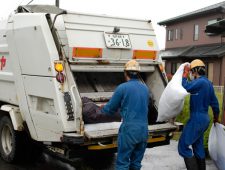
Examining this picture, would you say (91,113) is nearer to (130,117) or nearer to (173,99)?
(130,117)

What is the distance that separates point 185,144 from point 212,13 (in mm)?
23623

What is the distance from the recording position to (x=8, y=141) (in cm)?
610

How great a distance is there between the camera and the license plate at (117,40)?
5.32 metres

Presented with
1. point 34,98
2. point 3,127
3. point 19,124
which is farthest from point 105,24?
point 3,127

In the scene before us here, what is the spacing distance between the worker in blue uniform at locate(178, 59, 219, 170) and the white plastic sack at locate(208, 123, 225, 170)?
0.27 metres

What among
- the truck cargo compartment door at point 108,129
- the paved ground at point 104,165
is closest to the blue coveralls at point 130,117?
the truck cargo compartment door at point 108,129

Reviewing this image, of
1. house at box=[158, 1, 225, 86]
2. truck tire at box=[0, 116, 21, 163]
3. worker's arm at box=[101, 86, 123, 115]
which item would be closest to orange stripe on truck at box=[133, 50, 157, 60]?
worker's arm at box=[101, 86, 123, 115]

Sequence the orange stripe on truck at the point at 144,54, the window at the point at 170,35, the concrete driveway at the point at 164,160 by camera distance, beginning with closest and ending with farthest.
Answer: the orange stripe on truck at the point at 144,54 < the concrete driveway at the point at 164,160 < the window at the point at 170,35

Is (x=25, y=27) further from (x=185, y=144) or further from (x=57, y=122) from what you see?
(x=185, y=144)

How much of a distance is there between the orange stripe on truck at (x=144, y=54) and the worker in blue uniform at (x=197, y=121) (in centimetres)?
78

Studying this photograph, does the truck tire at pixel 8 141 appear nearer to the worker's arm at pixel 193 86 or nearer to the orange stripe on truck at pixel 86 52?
the orange stripe on truck at pixel 86 52

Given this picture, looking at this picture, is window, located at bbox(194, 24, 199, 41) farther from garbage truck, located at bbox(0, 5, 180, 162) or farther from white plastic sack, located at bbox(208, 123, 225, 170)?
white plastic sack, located at bbox(208, 123, 225, 170)

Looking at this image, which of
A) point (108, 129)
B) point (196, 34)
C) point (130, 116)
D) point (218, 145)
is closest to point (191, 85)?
point (218, 145)

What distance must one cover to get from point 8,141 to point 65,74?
6.51 ft
